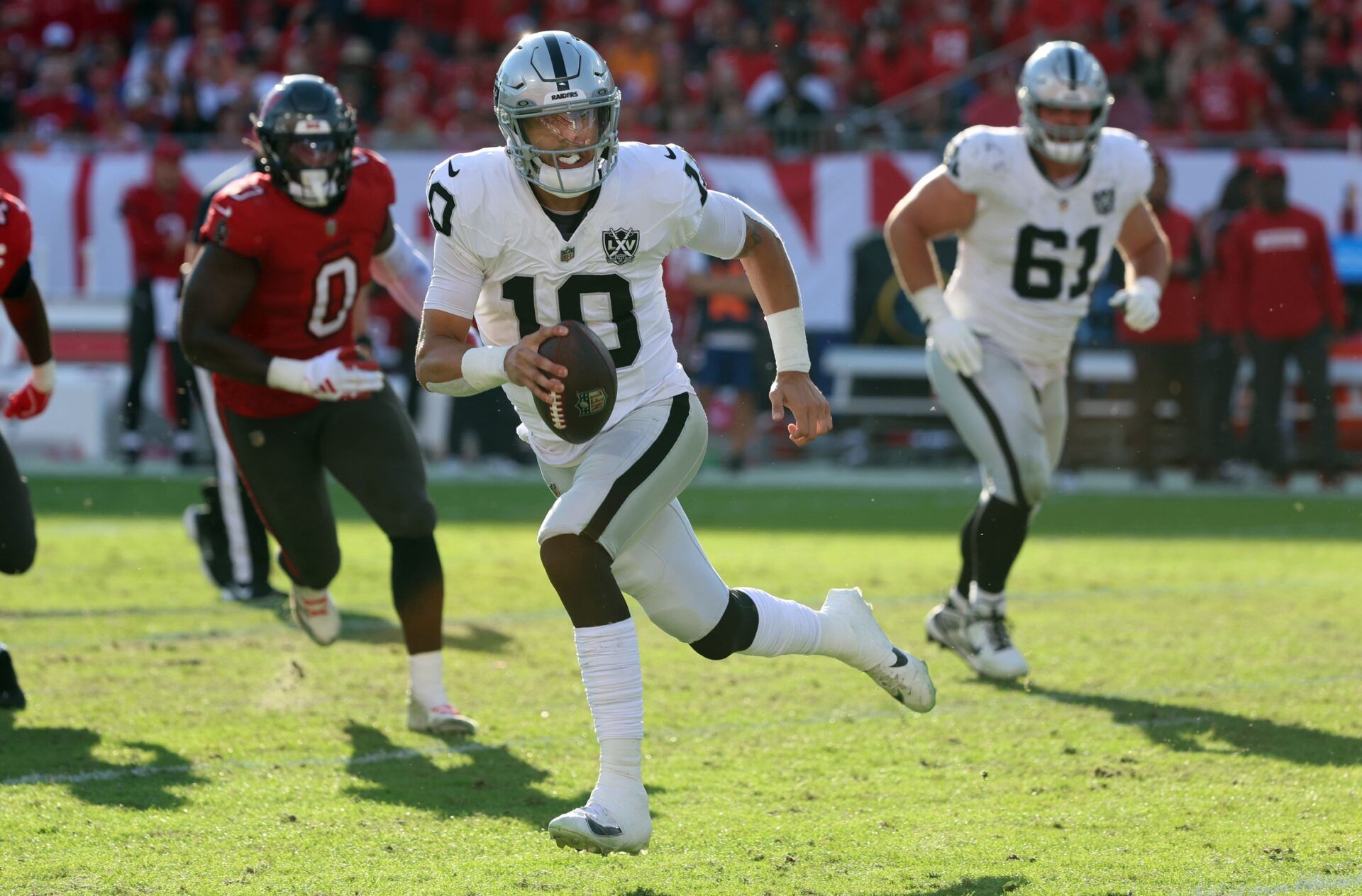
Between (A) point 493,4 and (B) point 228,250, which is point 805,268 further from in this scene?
(B) point 228,250

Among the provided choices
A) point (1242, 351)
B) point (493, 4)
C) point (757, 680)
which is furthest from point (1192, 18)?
point (757, 680)

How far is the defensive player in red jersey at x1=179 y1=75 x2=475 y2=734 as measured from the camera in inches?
183

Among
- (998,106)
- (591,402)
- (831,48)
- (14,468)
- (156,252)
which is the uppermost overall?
(831,48)

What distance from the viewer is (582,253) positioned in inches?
144

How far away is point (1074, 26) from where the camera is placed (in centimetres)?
1400

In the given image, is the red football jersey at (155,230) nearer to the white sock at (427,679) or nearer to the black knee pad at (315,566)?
the black knee pad at (315,566)

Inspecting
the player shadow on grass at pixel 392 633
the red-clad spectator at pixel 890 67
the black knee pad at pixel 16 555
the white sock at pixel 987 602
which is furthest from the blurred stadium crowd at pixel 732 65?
the black knee pad at pixel 16 555

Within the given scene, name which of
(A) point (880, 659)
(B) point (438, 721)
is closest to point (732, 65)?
(B) point (438, 721)

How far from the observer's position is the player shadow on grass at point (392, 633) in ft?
19.2

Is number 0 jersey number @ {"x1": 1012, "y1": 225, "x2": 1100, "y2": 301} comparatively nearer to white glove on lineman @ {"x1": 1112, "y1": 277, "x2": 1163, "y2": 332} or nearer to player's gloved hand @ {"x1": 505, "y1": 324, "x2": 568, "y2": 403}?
white glove on lineman @ {"x1": 1112, "y1": 277, "x2": 1163, "y2": 332}

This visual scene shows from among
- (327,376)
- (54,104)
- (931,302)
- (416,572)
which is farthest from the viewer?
(54,104)

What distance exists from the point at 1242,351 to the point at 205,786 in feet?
28.7

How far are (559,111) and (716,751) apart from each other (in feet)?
5.45

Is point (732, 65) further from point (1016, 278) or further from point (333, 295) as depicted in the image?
point (333, 295)
